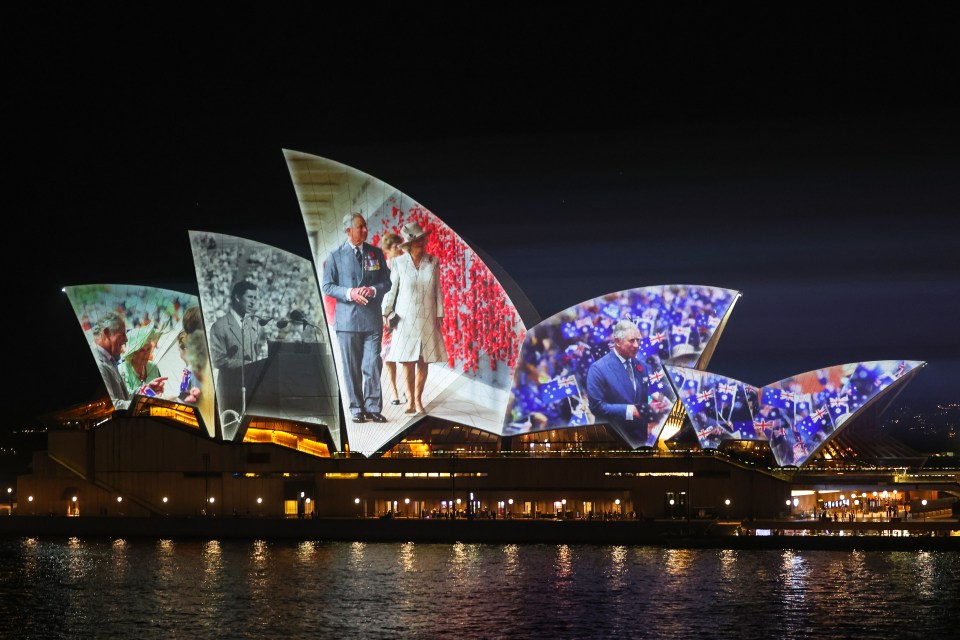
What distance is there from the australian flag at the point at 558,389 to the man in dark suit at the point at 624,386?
1.00m

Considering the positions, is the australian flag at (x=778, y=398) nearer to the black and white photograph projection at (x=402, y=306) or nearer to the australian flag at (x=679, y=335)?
the australian flag at (x=679, y=335)

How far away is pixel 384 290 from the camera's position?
62.8m

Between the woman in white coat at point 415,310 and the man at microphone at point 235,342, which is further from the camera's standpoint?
the man at microphone at point 235,342

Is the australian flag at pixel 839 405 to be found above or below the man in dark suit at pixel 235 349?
below

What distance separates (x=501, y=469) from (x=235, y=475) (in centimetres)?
1233

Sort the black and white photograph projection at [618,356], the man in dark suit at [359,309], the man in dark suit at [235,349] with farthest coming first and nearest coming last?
the man in dark suit at [235,349], the man in dark suit at [359,309], the black and white photograph projection at [618,356]

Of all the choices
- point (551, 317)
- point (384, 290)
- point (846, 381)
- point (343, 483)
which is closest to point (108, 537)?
point (343, 483)

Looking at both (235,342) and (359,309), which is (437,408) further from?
(235,342)

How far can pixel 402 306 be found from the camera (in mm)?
62750

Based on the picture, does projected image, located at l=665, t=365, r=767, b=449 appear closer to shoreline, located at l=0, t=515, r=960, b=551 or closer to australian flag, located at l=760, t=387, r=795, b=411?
australian flag, located at l=760, t=387, r=795, b=411

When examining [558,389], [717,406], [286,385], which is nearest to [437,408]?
[558,389]

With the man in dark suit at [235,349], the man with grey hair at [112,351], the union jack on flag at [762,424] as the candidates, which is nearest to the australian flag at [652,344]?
the union jack on flag at [762,424]

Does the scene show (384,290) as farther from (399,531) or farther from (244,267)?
(399,531)

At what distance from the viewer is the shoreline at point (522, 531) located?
51812 mm
